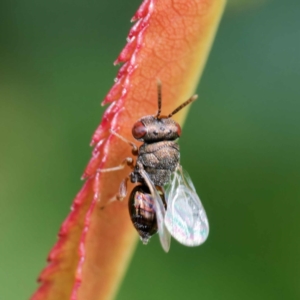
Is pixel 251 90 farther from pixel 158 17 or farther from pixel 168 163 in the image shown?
pixel 158 17

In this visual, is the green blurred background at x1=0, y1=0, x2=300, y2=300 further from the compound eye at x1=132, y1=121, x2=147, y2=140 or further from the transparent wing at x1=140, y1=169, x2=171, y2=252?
the compound eye at x1=132, y1=121, x2=147, y2=140

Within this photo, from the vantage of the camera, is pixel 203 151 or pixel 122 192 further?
pixel 203 151

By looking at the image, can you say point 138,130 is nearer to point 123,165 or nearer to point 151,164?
point 123,165

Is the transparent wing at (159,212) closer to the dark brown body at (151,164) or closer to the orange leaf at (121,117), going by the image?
the dark brown body at (151,164)

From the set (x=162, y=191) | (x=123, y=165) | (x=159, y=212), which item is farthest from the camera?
(x=162, y=191)

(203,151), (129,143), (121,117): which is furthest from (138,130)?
(203,151)

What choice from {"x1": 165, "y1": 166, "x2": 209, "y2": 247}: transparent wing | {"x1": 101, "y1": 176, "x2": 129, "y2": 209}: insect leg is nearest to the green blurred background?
{"x1": 165, "y1": 166, "x2": 209, "y2": 247}: transparent wing

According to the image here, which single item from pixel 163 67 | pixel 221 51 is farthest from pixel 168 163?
pixel 163 67
